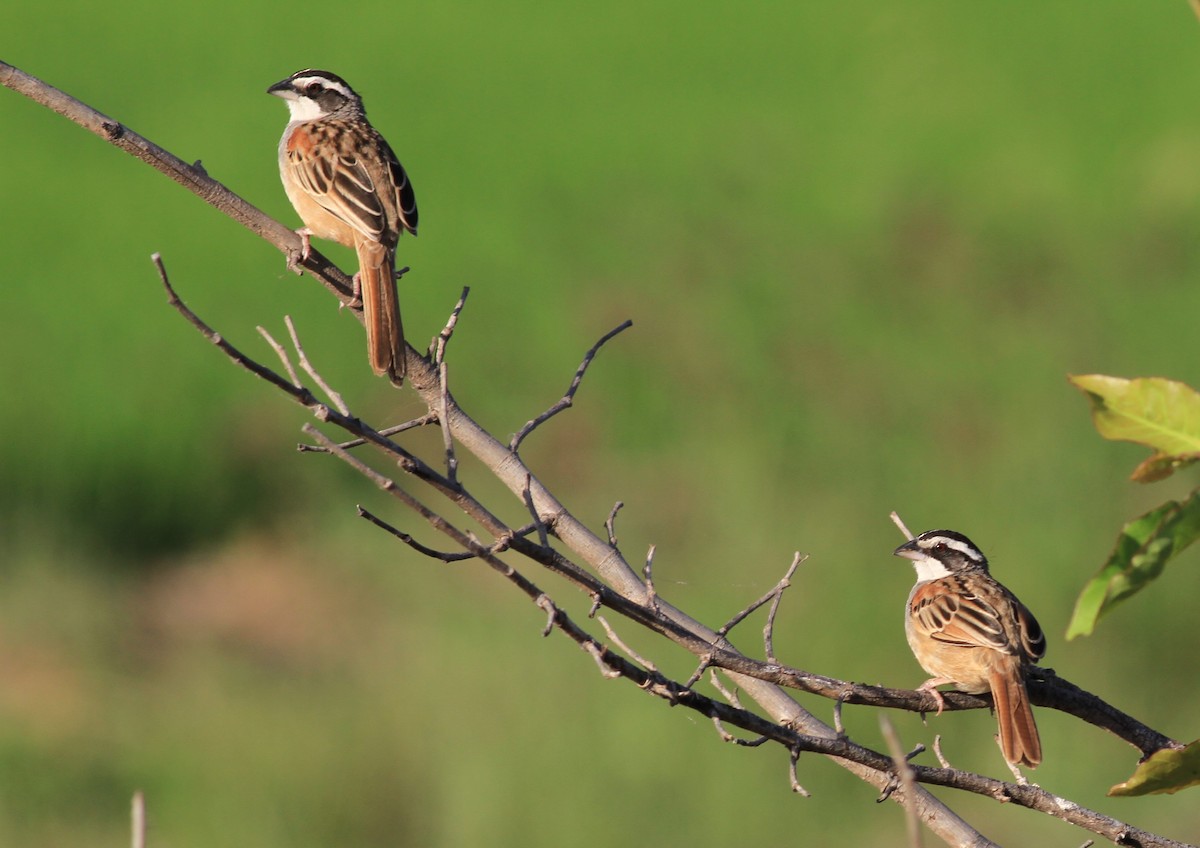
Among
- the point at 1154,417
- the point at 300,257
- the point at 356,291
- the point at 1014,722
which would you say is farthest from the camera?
the point at 1014,722

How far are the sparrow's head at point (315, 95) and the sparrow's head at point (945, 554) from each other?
2995mm

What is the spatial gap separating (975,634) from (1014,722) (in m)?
0.50

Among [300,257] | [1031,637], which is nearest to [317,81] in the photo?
[300,257]

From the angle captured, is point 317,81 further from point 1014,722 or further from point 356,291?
point 1014,722

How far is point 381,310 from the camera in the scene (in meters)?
5.04

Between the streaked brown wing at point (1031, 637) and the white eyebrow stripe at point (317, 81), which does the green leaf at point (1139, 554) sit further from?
the white eyebrow stripe at point (317, 81)

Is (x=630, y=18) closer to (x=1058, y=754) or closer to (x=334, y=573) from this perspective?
(x=334, y=573)

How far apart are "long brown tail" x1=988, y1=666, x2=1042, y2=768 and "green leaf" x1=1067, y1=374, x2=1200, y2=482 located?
2.55 meters

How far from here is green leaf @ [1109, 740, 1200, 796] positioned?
272 centimetres

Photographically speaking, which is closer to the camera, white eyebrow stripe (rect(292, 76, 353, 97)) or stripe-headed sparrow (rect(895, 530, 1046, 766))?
stripe-headed sparrow (rect(895, 530, 1046, 766))

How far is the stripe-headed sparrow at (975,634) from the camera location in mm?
4984

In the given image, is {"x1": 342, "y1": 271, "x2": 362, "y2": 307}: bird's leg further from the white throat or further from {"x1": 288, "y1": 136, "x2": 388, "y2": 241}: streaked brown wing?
the white throat

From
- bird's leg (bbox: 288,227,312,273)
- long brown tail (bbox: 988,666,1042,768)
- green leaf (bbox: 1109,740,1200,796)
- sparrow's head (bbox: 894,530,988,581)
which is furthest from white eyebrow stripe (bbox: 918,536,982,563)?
green leaf (bbox: 1109,740,1200,796)

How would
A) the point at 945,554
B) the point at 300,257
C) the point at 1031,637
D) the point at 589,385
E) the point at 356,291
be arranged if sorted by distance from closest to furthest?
the point at 300,257
the point at 356,291
the point at 1031,637
the point at 945,554
the point at 589,385
